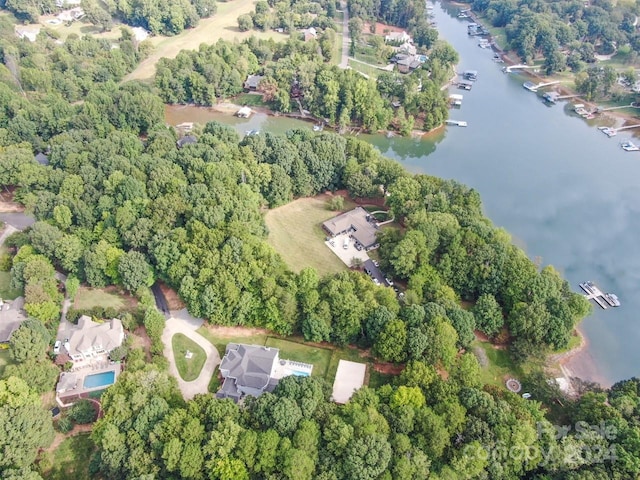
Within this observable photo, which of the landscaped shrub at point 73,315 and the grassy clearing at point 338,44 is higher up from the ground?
the grassy clearing at point 338,44

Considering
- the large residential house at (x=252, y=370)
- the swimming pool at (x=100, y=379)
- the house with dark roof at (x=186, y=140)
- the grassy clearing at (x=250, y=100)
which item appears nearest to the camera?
the large residential house at (x=252, y=370)

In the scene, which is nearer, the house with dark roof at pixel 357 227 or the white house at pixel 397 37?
the house with dark roof at pixel 357 227

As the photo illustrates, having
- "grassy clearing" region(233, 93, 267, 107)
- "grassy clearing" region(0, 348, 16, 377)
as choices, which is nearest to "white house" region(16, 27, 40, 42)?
"grassy clearing" region(233, 93, 267, 107)

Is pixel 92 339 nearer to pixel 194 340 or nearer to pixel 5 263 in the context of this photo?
→ pixel 194 340

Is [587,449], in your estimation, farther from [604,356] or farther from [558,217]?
[558,217]

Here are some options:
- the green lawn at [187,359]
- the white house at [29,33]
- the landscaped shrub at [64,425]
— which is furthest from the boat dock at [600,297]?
the white house at [29,33]

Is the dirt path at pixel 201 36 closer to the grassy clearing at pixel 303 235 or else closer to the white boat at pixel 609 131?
the grassy clearing at pixel 303 235

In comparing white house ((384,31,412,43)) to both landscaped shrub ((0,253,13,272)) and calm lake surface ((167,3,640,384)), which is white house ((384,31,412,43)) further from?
landscaped shrub ((0,253,13,272))

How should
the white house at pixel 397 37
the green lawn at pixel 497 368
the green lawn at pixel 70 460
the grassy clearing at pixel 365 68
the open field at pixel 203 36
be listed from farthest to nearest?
the white house at pixel 397 37, the open field at pixel 203 36, the grassy clearing at pixel 365 68, the green lawn at pixel 497 368, the green lawn at pixel 70 460
